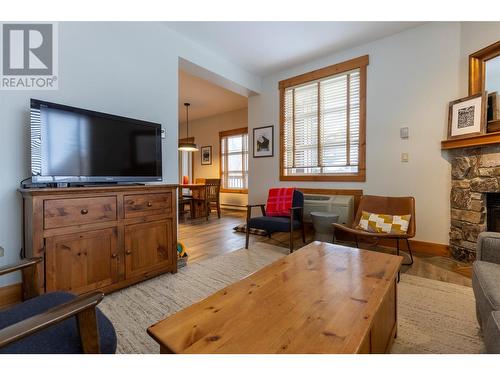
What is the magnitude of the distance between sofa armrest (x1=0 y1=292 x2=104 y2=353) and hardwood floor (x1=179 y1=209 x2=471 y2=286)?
199cm

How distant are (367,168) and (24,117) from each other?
3.63 m

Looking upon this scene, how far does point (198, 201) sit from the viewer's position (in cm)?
536

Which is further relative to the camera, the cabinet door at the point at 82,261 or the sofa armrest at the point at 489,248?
the cabinet door at the point at 82,261

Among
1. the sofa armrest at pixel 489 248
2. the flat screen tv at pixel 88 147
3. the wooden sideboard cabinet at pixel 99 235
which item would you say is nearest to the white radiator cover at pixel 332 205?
the sofa armrest at pixel 489 248

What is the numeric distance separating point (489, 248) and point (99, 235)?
259 centimetres

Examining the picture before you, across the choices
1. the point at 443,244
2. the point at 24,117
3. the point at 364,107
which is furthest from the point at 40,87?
the point at 443,244

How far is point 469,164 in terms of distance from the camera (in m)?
2.46

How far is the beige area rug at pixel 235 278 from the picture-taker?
4.37 ft

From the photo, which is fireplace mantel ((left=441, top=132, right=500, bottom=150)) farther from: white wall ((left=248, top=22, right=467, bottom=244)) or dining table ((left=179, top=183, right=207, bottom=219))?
dining table ((left=179, top=183, right=207, bottom=219))

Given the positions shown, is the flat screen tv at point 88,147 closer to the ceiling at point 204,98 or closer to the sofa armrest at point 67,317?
the sofa armrest at point 67,317

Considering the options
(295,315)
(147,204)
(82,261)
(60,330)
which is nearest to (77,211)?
(82,261)

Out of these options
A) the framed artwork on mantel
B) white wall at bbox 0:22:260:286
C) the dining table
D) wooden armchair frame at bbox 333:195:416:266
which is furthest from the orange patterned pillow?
the dining table

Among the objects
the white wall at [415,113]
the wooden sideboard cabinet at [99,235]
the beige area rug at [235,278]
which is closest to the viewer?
the beige area rug at [235,278]

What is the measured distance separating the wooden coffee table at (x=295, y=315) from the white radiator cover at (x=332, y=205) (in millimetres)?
1832
